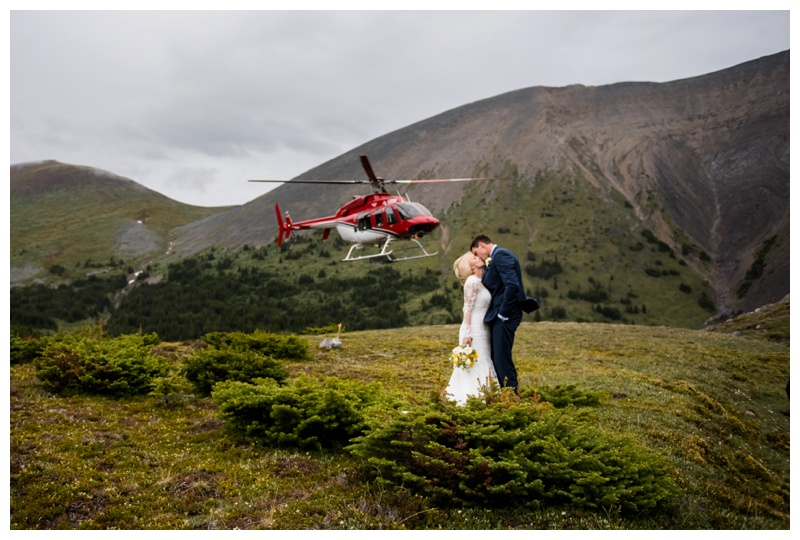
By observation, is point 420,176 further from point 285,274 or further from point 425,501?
point 425,501

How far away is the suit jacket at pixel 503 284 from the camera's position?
9648mm

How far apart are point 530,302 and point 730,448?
668 cm

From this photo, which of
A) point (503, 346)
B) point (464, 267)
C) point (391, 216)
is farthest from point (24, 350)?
point (503, 346)

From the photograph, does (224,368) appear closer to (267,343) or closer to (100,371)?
(100,371)

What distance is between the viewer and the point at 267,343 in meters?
23.3

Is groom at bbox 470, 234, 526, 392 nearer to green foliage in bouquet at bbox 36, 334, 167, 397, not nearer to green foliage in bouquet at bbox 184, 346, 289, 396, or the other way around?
green foliage in bouquet at bbox 184, 346, 289, 396

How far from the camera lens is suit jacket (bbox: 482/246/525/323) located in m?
9.65

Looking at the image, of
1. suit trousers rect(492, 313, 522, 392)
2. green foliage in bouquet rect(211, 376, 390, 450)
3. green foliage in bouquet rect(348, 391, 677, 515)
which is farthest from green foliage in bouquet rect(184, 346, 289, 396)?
green foliage in bouquet rect(348, 391, 677, 515)

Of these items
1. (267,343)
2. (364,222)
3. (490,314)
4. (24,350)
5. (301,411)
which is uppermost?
(364,222)

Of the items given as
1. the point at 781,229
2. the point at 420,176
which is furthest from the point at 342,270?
the point at 781,229

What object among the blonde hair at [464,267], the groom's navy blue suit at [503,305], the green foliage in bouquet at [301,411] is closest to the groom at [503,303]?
the groom's navy blue suit at [503,305]

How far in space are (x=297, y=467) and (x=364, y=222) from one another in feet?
61.0

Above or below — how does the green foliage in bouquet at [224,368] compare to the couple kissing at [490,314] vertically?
below

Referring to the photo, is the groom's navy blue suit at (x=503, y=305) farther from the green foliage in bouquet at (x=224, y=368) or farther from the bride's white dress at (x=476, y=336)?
the green foliage in bouquet at (x=224, y=368)
